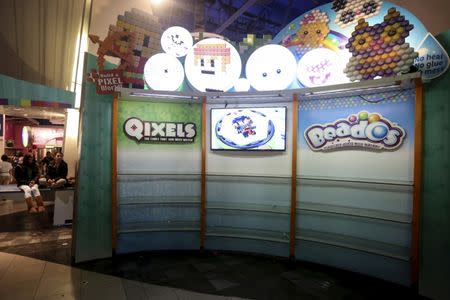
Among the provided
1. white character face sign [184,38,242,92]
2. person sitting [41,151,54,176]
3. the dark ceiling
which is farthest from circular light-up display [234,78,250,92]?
person sitting [41,151,54,176]

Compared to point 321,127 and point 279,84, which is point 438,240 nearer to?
point 321,127

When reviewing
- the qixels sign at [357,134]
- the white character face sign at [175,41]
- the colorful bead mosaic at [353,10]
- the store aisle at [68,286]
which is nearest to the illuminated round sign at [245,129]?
the qixels sign at [357,134]

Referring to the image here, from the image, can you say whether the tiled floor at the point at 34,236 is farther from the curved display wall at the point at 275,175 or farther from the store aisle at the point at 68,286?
the curved display wall at the point at 275,175

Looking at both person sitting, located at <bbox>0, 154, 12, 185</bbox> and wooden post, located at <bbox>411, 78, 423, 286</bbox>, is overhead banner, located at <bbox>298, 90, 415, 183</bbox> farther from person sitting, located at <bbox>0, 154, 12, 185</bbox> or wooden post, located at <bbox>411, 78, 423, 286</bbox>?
person sitting, located at <bbox>0, 154, 12, 185</bbox>

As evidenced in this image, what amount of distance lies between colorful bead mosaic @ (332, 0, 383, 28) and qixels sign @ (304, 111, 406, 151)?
4.67 ft

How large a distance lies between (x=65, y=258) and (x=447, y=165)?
19.4 feet

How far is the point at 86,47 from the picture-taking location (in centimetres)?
1169

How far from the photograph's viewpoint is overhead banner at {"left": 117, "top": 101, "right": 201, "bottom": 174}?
204 inches

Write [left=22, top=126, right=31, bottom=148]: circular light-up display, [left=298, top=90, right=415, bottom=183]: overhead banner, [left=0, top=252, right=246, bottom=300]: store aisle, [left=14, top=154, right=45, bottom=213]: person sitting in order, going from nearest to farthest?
[left=0, top=252, right=246, bottom=300]: store aisle → [left=298, top=90, right=415, bottom=183]: overhead banner → [left=14, top=154, right=45, bottom=213]: person sitting → [left=22, top=126, right=31, bottom=148]: circular light-up display

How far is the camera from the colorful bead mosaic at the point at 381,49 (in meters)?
3.76

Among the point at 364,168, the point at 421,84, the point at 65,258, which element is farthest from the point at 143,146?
the point at 421,84

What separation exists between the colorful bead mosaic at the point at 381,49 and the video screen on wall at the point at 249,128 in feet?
4.47

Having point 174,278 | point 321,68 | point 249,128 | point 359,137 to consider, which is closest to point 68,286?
point 174,278

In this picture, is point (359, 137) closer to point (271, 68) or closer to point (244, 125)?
point (271, 68)
